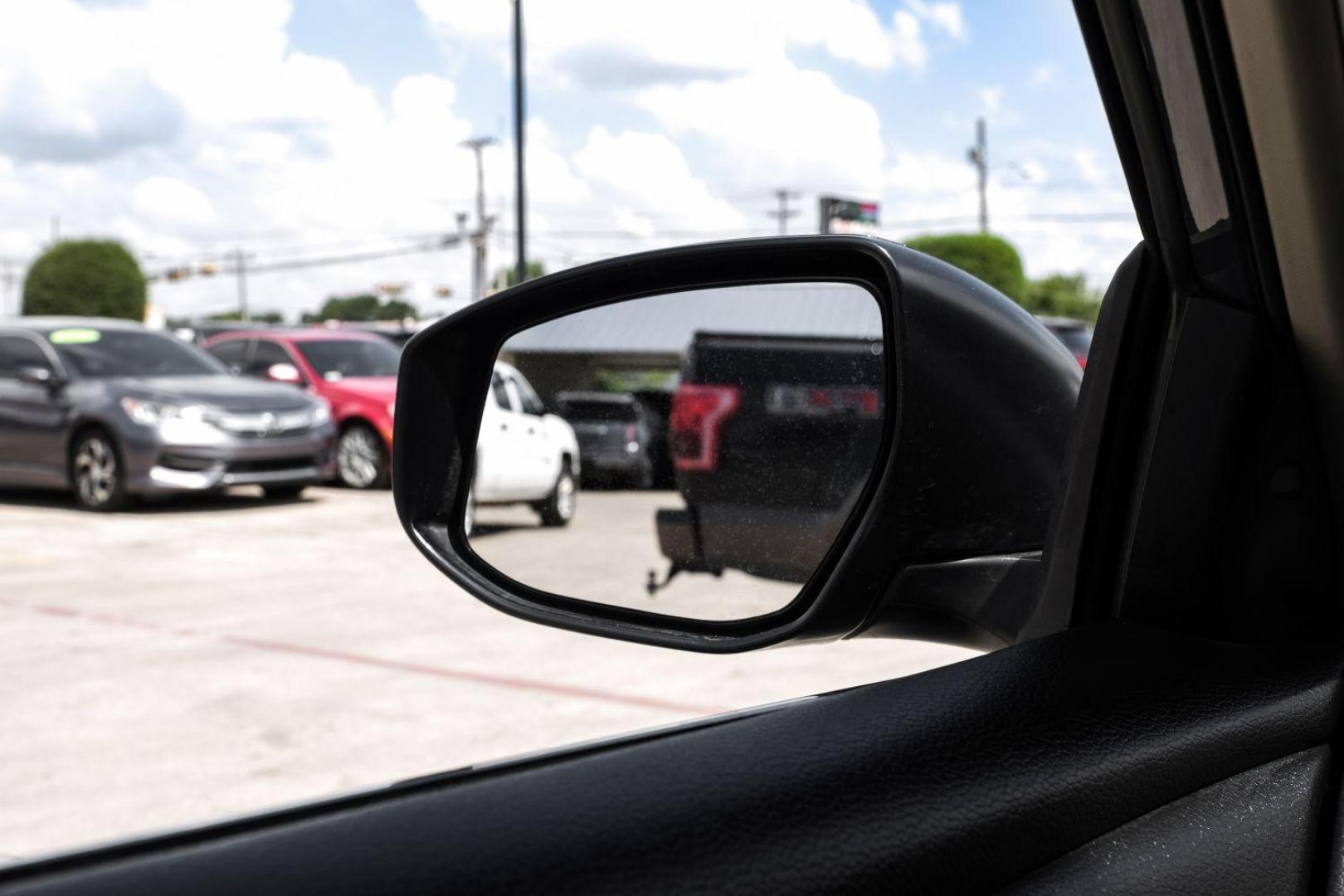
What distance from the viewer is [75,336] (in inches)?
477

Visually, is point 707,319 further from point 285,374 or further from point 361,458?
point 285,374

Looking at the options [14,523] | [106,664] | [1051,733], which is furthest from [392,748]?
[14,523]

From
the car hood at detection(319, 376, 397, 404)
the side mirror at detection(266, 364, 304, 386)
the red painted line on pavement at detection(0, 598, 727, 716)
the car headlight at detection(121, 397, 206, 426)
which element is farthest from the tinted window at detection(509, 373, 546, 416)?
the side mirror at detection(266, 364, 304, 386)

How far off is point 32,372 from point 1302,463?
12079mm

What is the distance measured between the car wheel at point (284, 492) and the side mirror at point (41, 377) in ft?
6.52

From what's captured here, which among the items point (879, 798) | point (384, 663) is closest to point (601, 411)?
point (879, 798)

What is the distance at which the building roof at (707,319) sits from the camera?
4.06 feet

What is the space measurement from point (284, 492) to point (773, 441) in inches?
495

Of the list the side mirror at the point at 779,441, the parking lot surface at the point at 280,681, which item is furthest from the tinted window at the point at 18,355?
the side mirror at the point at 779,441

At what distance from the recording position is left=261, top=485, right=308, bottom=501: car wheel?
12.5 metres

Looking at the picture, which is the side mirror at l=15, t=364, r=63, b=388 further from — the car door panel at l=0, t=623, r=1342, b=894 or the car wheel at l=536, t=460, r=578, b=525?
the car door panel at l=0, t=623, r=1342, b=894

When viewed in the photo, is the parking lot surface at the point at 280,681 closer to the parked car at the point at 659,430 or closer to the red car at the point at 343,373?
the parked car at the point at 659,430

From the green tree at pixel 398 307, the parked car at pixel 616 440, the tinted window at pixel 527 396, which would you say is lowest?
the parked car at pixel 616 440

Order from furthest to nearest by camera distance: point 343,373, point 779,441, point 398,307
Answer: point 343,373
point 398,307
point 779,441
